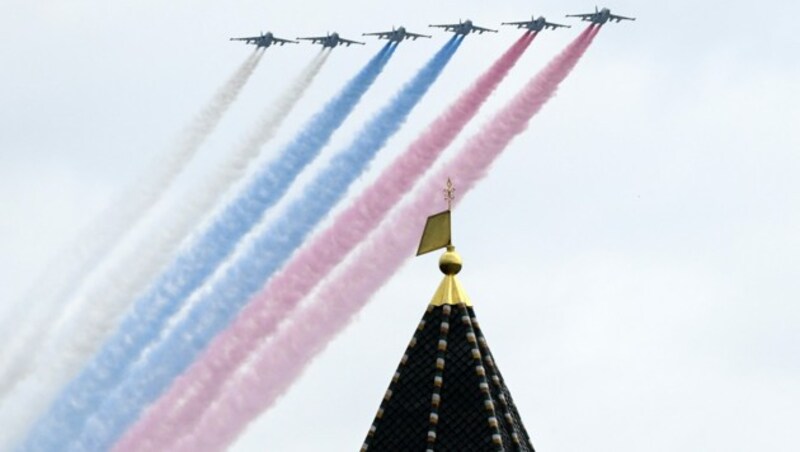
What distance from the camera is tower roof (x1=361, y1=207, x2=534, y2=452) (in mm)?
70188

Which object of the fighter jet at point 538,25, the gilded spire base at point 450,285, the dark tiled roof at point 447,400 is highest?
the fighter jet at point 538,25

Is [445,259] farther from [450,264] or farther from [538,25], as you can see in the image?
[538,25]

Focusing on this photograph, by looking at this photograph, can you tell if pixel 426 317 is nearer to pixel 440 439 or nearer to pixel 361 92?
pixel 440 439

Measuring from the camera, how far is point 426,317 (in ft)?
239

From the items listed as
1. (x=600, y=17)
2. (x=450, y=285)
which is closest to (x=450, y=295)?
(x=450, y=285)

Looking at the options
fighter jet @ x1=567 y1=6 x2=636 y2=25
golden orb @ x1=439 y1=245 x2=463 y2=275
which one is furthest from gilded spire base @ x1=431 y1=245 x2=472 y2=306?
fighter jet @ x1=567 y1=6 x2=636 y2=25

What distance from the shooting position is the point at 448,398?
70938 millimetres

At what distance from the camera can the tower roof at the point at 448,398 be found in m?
70.2

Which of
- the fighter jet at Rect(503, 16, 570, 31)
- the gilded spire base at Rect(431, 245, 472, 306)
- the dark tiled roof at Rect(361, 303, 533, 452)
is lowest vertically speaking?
the dark tiled roof at Rect(361, 303, 533, 452)

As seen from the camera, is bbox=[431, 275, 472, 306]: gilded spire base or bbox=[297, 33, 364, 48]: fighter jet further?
bbox=[297, 33, 364, 48]: fighter jet

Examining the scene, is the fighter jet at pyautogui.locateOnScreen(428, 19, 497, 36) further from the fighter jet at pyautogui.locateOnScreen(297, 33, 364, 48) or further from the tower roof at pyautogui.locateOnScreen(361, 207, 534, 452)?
the tower roof at pyautogui.locateOnScreen(361, 207, 534, 452)

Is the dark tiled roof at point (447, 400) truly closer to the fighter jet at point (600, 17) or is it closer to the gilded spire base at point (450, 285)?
the gilded spire base at point (450, 285)

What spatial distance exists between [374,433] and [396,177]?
66573mm

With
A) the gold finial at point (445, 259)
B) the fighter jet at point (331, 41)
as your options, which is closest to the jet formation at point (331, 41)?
the fighter jet at point (331, 41)
